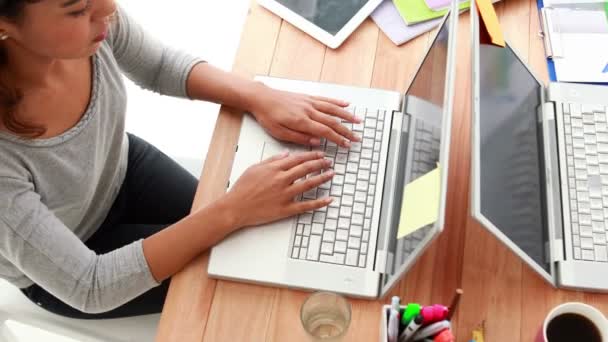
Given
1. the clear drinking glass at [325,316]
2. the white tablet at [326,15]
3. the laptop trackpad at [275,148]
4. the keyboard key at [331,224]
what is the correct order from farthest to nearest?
the white tablet at [326,15] < the laptop trackpad at [275,148] < the keyboard key at [331,224] < the clear drinking glass at [325,316]

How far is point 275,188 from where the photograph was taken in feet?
3.22

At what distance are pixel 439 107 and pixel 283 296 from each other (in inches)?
15.1

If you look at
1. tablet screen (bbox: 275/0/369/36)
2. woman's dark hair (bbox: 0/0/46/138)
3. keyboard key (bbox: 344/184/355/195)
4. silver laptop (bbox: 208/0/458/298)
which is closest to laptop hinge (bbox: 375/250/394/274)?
silver laptop (bbox: 208/0/458/298)

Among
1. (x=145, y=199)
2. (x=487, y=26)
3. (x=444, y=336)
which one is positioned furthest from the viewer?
(x=145, y=199)

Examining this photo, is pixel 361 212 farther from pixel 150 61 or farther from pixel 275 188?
pixel 150 61

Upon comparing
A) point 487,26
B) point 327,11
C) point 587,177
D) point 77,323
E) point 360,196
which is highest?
point 327,11

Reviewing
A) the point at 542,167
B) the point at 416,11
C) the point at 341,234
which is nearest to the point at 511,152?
the point at 542,167

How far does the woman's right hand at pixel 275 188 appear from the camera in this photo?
97 centimetres

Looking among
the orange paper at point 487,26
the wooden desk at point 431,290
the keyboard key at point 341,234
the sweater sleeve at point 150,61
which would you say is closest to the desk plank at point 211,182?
the wooden desk at point 431,290

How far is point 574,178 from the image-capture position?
0.98 metres

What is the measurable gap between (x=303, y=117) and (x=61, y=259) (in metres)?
0.47

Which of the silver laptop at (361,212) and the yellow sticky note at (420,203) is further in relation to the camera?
the silver laptop at (361,212)

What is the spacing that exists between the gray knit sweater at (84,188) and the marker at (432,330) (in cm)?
45

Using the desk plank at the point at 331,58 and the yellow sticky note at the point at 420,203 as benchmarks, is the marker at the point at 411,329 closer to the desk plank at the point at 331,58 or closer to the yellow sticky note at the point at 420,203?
the yellow sticky note at the point at 420,203
